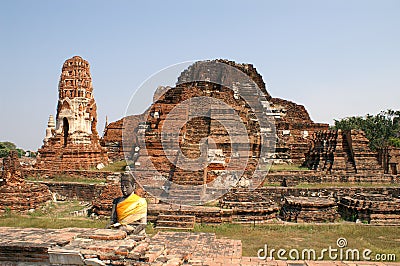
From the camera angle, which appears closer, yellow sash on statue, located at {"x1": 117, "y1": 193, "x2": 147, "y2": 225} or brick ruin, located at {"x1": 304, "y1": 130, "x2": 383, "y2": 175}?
yellow sash on statue, located at {"x1": 117, "y1": 193, "x2": 147, "y2": 225}

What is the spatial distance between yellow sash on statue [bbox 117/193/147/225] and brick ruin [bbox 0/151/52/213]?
7984 millimetres

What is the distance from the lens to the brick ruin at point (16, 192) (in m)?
12.3

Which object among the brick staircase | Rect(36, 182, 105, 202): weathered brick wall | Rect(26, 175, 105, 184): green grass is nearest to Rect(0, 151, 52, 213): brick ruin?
Rect(36, 182, 105, 202): weathered brick wall

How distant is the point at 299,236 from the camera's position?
368 inches

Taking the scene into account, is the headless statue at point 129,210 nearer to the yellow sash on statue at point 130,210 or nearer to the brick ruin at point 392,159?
the yellow sash on statue at point 130,210

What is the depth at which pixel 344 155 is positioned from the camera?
1722 cm

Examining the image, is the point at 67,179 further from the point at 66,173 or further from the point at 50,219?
the point at 50,219

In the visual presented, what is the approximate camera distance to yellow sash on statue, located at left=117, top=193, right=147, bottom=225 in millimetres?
5504

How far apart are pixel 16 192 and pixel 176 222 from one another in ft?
18.6

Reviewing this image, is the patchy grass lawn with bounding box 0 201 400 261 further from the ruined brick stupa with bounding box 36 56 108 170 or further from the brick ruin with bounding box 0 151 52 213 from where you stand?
the ruined brick stupa with bounding box 36 56 108 170

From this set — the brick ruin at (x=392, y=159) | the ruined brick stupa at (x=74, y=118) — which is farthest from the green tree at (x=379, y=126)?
the ruined brick stupa at (x=74, y=118)

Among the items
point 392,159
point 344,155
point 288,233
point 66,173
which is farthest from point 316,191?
point 66,173

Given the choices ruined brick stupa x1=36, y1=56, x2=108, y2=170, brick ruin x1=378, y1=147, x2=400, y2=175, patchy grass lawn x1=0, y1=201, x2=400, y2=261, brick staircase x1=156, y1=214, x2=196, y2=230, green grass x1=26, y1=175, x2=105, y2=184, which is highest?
ruined brick stupa x1=36, y1=56, x2=108, y2=170

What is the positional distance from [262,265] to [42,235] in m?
3.08
